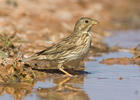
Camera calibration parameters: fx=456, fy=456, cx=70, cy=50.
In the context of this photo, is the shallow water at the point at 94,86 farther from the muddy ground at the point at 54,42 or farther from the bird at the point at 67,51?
the bird at the point at 67,51

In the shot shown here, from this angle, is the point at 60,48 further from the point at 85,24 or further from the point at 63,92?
the point at 63,92

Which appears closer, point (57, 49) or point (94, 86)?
point (94, 86)

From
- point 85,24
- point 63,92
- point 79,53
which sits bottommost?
point 63,92

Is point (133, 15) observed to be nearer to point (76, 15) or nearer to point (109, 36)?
point (76, 15)

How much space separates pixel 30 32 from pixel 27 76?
524 cm

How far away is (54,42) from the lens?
10625 millimetres

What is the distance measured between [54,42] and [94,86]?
13.1ft

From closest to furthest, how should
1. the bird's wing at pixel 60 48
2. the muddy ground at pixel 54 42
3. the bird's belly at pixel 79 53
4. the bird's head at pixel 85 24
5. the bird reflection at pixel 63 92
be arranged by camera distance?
1. the bird reflection at pixel 63 92
2. the muddy ground at pixel 54 42
3. the bird's belly at pixel 79 53
4. the bird's wing at pixel 60 48
5. the bird's head at pixel 85 24

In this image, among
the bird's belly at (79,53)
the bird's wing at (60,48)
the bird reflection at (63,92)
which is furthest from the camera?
the bird's wing at (60,48)

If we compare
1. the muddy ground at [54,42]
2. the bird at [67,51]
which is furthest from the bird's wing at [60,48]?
the muddy ground at [54,42]

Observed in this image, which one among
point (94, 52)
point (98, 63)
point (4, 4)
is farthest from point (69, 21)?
point (98, 63)

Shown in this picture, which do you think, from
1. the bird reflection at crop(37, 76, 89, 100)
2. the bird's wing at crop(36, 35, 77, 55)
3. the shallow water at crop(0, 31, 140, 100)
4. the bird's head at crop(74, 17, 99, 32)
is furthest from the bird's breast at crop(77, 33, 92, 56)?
the bird reflection at crop(37, 76, 89, 100)

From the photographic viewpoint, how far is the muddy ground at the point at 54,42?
6398 mm

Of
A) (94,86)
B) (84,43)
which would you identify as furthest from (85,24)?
(94,86)
